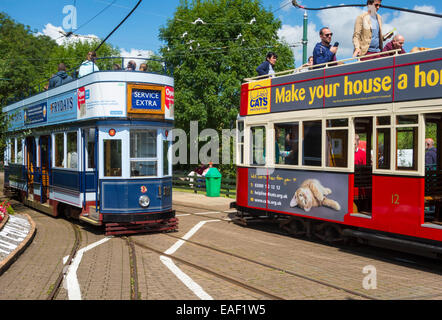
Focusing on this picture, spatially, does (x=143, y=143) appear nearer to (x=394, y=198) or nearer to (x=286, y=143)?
(x=286, y=143)

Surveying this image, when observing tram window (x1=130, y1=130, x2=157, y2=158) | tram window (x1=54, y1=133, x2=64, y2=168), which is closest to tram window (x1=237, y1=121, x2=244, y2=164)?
tram window (x1=130, y1=130, x2=157, y2=158)

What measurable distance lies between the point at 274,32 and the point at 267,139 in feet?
76.9

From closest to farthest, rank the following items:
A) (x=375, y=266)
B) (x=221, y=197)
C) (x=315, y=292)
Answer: (x=315, y=292) < (x=375, y=266) < (x=221, y=197)

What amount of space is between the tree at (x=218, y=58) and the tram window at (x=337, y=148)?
20024 mm

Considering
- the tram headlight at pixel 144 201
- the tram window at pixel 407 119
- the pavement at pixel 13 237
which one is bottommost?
the pavement at pixel 13 237

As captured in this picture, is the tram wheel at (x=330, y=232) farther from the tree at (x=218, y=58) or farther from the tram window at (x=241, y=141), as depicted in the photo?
the tree at (x=218, y=58)

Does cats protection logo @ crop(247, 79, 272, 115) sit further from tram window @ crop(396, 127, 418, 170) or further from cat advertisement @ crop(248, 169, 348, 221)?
tram window @ crop(396, 127, 418, 170)

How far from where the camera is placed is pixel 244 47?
30.7 meters

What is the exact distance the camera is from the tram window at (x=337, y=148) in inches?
366

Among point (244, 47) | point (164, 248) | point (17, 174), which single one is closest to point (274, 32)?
point (244, 47)

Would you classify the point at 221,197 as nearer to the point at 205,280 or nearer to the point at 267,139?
the point at 267,139

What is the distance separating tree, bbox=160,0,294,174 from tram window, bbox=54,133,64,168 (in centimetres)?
1685

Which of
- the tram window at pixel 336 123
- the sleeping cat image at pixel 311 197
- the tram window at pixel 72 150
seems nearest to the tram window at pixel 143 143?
the tram window at pixel 72 150

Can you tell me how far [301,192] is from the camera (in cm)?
1028
